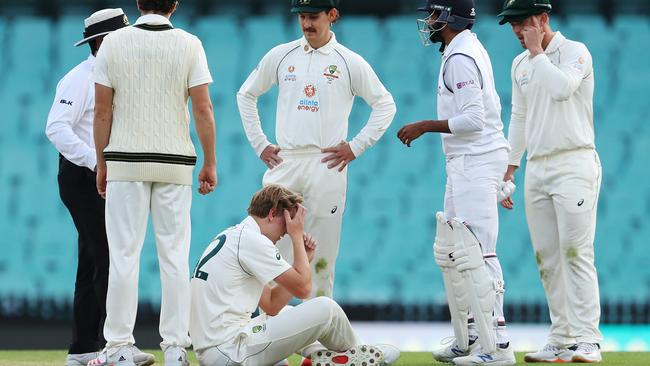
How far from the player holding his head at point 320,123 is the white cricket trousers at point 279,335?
0.82 m

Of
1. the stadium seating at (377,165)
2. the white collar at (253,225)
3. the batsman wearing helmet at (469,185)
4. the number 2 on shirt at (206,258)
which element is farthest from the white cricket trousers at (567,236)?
the stadium seating at (377,165)

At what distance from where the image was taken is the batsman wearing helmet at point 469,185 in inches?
225

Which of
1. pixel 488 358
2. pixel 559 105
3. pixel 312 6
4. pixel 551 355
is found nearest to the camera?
pixel 488 358

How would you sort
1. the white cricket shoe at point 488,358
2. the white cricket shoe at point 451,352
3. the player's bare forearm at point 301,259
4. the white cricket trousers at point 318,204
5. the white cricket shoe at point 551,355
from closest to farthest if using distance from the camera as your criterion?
1. the player's bare forearm at point 301,259
2. the white cricket shoe at point 488,358
3. the white cricket shoe at point 451,352
4. the white cricket trousers at point 318,204
5. the white cricket shoe at point 551,355

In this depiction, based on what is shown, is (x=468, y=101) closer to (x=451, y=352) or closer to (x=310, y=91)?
(x=310, y=91)

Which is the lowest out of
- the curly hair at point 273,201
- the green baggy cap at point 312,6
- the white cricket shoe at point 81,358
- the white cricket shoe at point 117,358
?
the white cricket shoe at point 81,358

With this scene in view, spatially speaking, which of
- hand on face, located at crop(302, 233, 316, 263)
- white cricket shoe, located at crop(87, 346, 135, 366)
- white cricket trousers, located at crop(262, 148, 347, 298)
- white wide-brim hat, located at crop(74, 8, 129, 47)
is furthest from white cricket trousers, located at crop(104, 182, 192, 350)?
white wide-brim hat, located at crop(74, 8, 129, 47)

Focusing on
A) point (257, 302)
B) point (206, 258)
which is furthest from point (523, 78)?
point (206, 258)

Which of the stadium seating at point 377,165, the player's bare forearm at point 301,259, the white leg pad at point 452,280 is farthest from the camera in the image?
the stadium seating at point 377,165

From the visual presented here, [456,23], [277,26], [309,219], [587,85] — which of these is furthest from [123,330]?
[277,26]

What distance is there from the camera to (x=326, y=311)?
5.24m

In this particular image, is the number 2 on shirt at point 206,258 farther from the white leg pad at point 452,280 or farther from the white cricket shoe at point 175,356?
the white leg pad at point 452,280

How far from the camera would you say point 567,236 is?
6332mm

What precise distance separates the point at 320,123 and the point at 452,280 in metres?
1.01
